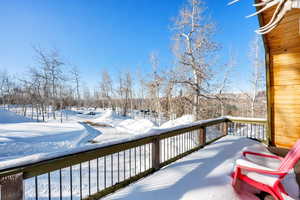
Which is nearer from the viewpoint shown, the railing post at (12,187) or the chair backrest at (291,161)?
the railing post at (12,187)

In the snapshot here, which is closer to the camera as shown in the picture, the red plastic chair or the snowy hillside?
the red plastic chair

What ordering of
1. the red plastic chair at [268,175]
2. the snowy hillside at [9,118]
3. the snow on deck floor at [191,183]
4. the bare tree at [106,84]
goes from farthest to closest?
the bare tree at [106,84], the snowy hillside at [9,118], the snow on deck floor at [191,183], the red plastic chair at [268,175]

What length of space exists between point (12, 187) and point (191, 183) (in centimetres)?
210

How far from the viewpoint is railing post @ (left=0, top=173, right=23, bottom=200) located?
3.77 feet

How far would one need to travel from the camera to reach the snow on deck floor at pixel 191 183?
1.95m

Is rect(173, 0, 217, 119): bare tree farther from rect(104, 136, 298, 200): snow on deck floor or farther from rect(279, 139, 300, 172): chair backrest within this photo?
rect(279, 139, 300, 172): chair backrest

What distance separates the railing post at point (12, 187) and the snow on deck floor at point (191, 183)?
1.09 meters

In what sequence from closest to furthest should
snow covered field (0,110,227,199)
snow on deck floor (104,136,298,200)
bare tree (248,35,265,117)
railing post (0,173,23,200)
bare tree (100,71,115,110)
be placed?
railing post (0,173,23,200), snow on deck floor (104,136,298,200), snow covered field (0,110,227,199), bare tree (248,35,265,117), bare tree (100,71,115,110)

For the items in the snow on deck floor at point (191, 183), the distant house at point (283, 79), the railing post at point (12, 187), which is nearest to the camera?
the railing post at point (12, 187)

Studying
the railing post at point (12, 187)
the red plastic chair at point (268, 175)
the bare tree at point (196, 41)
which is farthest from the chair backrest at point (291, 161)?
the bare tree at point (196, 41)

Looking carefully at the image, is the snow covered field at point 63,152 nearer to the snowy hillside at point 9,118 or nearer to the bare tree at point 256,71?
the bare tree at point 256,71

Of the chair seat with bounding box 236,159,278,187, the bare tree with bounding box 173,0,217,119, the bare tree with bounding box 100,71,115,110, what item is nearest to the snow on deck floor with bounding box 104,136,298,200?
the chair seat with bounding box 236,159,278,187

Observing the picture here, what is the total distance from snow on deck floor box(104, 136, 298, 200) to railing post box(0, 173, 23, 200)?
3.56 ft

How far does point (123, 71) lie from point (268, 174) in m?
26.0
